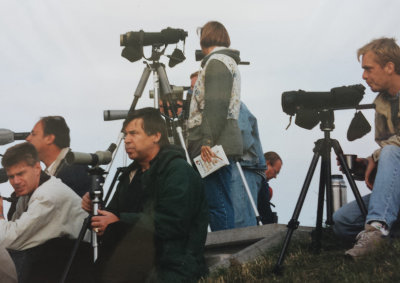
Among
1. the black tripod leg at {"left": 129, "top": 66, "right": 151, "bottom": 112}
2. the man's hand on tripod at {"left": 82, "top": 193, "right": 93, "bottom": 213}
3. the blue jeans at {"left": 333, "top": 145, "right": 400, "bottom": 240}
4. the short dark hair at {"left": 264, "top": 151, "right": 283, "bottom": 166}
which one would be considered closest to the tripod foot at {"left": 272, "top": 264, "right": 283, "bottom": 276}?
the blue jeans at {"left": 333, "top": 145, "right": 400, "bottom": 240}

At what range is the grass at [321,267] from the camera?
3.45m

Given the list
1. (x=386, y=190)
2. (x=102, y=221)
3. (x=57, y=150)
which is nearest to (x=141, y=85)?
(x=57, y=150)

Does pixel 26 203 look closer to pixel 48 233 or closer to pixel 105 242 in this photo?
pixel 48 233

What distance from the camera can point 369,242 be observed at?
368 centimetres

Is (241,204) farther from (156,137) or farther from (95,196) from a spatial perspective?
(95,196)

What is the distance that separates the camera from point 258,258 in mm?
4320

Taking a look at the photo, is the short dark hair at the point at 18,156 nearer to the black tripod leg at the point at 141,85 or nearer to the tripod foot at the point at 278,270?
the black tripod leg at the point at 141,85

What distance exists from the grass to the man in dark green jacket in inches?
9.7

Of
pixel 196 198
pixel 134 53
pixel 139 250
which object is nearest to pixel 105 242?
pixel 139 250

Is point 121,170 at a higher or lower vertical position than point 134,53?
lower

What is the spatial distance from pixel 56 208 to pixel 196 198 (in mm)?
1226

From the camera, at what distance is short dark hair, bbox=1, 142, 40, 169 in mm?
4812

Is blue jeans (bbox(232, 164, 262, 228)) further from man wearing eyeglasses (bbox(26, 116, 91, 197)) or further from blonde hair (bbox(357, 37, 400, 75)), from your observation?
blonde hair (bbox(357, 37, 400, 75))

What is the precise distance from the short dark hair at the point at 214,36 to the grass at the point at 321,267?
6.63 feet
